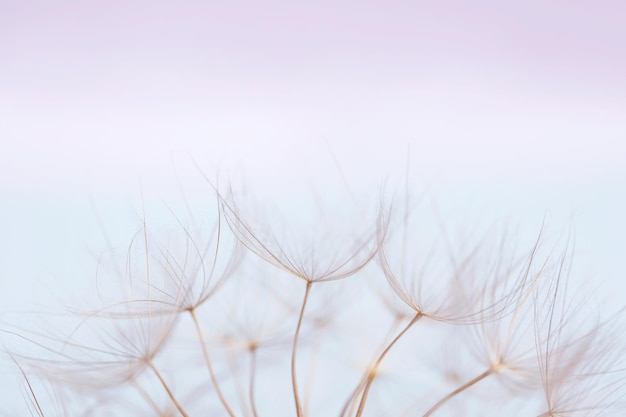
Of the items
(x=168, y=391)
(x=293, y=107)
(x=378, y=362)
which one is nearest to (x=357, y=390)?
(x=378, y=362)

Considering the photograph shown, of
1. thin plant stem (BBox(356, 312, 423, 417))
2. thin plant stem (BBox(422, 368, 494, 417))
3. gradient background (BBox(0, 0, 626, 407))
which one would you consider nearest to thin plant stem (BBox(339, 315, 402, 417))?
thin plant stem (BBox(356, 312, 423, 417))

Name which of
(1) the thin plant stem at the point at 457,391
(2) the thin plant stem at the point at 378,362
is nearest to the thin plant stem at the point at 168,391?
(2) the thin plant stem at the point at 378,362

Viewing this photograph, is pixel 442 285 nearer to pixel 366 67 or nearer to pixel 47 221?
pixel 366 67

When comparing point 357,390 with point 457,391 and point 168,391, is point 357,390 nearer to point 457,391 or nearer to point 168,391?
point 457,391

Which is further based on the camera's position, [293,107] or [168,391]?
[293,107]

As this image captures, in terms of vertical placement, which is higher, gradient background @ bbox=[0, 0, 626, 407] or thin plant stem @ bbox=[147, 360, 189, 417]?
gradient background @ bbox=[0, 0, 626, 407]

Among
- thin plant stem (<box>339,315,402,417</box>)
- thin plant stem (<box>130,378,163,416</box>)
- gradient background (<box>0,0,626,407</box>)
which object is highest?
gradient background (<box>0,0,626,407</box>)

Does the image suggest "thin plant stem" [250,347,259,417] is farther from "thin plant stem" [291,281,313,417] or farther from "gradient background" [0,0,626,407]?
"gradient background" [0,0,626,407]

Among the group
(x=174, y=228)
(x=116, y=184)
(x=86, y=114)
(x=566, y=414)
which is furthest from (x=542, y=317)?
(x=86, y=114)

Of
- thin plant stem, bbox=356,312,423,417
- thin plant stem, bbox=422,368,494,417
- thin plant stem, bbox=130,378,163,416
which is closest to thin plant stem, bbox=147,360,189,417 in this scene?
thin plant stem, bbox=130,378,163,416
